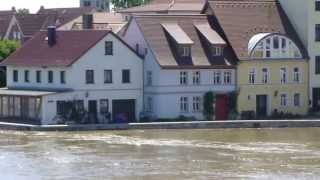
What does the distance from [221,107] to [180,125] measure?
5.25 m

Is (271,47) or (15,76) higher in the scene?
(271,47)

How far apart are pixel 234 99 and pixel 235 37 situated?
3649mm

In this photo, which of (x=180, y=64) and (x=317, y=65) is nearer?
(x=180, y=64)

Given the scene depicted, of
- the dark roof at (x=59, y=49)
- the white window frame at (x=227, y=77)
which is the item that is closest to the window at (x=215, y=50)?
the white window frame at (x=227, y=77)

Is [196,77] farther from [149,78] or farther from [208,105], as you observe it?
[149,78]

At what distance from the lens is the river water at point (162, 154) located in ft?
137

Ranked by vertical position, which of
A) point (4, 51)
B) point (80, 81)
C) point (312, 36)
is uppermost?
point (312, 36)

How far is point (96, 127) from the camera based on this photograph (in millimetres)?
58062

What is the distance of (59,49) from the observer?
205 ft

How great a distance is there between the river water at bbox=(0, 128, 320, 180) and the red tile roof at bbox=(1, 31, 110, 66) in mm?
5802

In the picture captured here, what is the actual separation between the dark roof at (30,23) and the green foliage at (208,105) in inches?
1271

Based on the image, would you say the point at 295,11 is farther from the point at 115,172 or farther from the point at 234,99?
the point at 115,172

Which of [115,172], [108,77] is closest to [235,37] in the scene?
[108,77]

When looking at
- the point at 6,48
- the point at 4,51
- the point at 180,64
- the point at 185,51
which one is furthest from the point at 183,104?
the point at 6,48
